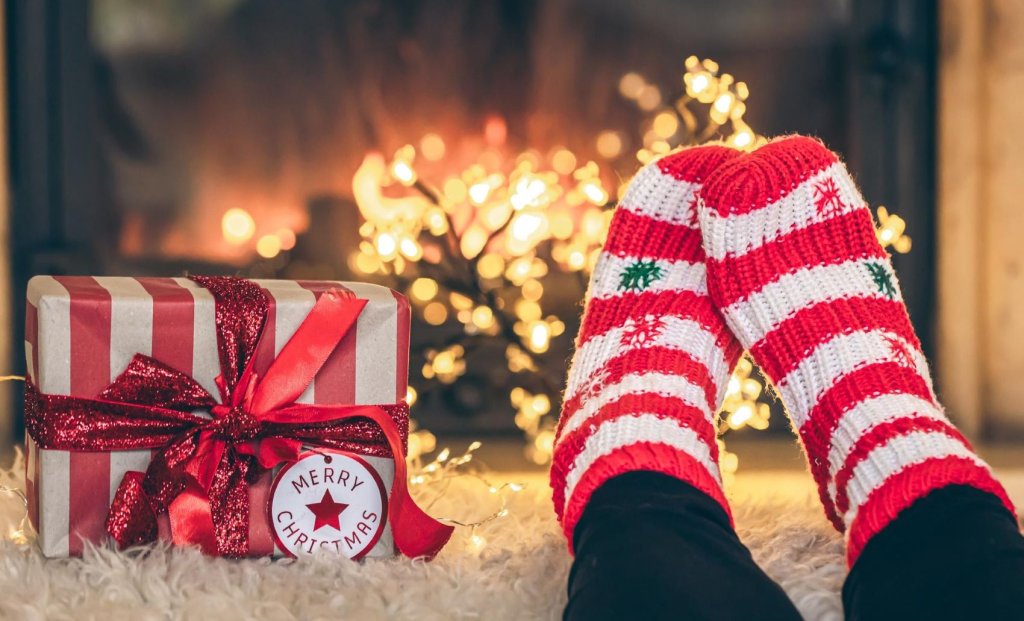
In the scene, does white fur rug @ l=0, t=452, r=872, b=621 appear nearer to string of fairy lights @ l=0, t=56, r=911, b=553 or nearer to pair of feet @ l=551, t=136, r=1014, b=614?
pair of feet @ l=551, t=136, r=1014, b=614

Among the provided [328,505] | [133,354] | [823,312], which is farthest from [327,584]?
[823,312]

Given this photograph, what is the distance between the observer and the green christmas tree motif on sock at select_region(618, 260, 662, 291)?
98 cm

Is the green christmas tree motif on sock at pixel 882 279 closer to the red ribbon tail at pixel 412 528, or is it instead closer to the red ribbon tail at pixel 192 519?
the red ribbon tail at pixel 412 528

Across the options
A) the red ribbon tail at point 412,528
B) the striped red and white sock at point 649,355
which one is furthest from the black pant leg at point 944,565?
the red ribbon tail at point 412,528

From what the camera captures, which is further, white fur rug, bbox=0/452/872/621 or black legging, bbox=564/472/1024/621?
white fur rug, bbox=0/452/872/621

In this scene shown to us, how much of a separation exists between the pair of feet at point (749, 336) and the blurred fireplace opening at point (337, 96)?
47cm

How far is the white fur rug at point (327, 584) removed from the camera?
0.61 metres

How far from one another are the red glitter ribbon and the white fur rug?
0.08ft

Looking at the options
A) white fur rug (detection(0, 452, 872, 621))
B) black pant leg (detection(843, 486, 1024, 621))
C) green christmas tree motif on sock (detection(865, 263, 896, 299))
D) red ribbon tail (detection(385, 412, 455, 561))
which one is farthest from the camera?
green christmas tree motif on sock (detection(865, 263, 896, 299))

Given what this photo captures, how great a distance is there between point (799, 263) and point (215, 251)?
851 mm

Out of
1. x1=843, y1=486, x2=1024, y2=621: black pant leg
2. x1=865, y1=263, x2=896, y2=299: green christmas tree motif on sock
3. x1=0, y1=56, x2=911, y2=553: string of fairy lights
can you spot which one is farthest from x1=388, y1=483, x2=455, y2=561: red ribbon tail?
x1=0, y1=56, x2=911, y2=553: string of fairy lights

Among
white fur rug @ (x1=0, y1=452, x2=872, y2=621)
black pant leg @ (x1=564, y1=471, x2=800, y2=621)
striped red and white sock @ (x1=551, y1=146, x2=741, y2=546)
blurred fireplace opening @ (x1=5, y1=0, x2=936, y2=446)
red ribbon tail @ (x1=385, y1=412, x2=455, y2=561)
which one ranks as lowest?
white fur rug @ (x1=0, y1=452, x2=872, y2=621)

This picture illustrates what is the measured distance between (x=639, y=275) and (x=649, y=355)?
0.12 metres

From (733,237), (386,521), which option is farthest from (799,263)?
(386,521)
